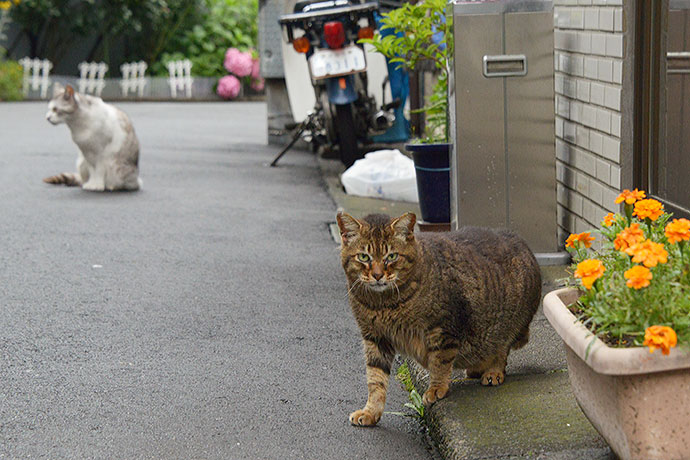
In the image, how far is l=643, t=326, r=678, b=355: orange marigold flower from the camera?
2503mm

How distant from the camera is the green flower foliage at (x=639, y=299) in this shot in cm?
266

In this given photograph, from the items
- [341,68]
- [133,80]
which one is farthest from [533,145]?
[133,80]

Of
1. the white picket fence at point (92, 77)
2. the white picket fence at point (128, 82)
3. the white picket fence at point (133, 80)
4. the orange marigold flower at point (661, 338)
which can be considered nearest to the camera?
the orange marigold flower at point (661, 338)

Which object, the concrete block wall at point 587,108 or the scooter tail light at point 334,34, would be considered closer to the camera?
the concrete block wall at point 587,108

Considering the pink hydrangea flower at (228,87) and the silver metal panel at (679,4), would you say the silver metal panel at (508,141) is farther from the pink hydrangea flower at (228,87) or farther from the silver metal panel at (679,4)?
the pink hydrangea flower at (228,87)

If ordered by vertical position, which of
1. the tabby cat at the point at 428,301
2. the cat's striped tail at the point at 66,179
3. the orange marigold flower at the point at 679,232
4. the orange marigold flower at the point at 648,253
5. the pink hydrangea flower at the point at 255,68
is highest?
the pink hydrangea flower at the point at 255,68

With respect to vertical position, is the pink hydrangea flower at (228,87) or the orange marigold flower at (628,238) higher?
the orange marigold flower at (628,238)

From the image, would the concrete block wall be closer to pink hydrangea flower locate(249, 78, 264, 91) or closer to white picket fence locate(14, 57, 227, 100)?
pink hydrangea flower locate(249, 78, 264, 91)

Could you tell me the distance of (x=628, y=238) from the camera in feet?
9.30

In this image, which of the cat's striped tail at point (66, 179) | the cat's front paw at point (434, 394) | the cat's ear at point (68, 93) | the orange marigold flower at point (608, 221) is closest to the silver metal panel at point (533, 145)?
the cat's front paw at point (434, 394)

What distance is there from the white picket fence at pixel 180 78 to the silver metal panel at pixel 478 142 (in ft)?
59.1

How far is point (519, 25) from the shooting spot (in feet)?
18.8

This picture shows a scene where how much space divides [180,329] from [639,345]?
298 centimetres

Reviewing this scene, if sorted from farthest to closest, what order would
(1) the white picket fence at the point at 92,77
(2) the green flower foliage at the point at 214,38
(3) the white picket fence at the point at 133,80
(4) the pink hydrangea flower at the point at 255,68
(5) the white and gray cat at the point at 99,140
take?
1. (2) the green flower foliage at the point at 214,38
2. (3) the white picket fence at the point at 133,80
3. (1) the white picket fence at the point at 92,77
4. (4) the pink hydrangea flower at the point at 255,68
5. (5) the white and gray cat at the point at 99,140
